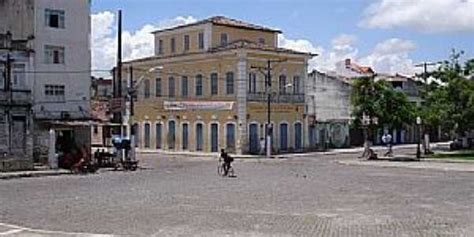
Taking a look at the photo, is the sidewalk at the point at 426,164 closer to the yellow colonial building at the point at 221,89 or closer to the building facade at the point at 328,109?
the yellow colonial building at the point at 221,89

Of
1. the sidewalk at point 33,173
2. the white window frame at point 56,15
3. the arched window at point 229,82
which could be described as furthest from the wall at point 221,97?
the sidewalk at point 33,173

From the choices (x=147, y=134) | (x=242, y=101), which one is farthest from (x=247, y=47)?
(x=147, y=134)

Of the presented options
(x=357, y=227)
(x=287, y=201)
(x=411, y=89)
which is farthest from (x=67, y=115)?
(x=411, y=89)

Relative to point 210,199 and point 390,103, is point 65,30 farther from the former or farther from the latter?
point 210,199

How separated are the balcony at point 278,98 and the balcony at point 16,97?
21.6 meters

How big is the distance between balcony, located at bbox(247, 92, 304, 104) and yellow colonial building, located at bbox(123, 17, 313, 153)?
78 mm

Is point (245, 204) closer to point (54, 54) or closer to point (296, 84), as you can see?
point (54, 54)

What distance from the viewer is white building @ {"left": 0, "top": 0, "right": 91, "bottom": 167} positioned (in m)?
46.5

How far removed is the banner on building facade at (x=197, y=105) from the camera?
61.5 meters

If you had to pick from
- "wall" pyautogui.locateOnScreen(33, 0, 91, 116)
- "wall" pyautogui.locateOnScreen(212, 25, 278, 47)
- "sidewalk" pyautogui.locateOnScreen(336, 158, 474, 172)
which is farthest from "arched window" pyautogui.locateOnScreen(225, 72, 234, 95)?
"wall" pyautogui.locateOnScreen(33, 0, 91, 116)

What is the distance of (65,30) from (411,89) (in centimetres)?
4825

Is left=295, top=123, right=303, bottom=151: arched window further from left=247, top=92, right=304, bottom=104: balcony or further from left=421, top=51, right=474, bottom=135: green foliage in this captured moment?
left=421, top=51, right=474, bottom=135: green foliage

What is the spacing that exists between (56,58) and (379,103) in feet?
71.6

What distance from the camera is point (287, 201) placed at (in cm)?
2455
